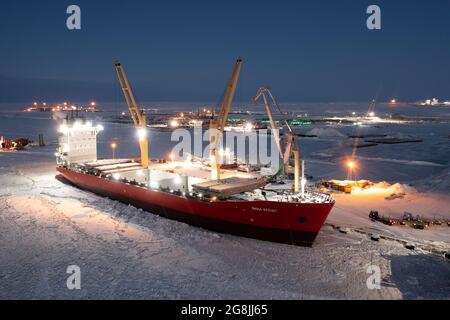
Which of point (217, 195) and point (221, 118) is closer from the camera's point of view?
point (217, 195)

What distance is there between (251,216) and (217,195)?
85.1 inches

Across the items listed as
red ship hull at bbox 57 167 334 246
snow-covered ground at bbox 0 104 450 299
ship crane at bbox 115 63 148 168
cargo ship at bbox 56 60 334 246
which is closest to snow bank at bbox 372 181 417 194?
snow-covered ground at bbox 0 104 450 299

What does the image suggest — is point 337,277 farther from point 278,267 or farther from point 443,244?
point 443,244

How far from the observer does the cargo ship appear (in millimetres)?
15391

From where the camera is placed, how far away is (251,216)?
1605cm

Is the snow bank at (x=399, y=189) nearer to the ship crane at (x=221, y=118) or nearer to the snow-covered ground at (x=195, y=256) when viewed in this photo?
the snow-covered ground at (x=195, y=256)

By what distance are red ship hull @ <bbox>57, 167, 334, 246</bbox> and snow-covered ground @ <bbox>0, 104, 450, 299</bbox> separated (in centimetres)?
48

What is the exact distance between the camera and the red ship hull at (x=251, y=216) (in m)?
15.1

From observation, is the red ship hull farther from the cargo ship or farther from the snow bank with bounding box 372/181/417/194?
the snow bank with bounding box 372/181/417/194

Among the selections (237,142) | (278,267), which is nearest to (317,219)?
(278,267)

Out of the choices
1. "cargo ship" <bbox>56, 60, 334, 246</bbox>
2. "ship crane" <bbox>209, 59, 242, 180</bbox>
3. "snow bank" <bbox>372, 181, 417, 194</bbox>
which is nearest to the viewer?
"cargo ship" <bbox>56, 60, 334, 246</bbox>

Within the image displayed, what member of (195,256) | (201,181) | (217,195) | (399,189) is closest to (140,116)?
(201,181)

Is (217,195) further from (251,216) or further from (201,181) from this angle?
(201,181)

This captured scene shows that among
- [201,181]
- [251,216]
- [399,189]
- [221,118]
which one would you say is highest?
[221,118]
